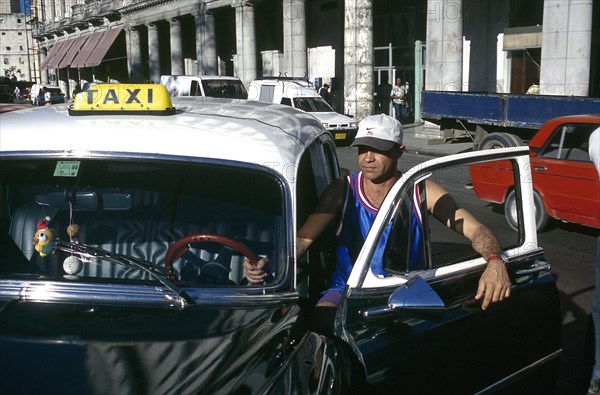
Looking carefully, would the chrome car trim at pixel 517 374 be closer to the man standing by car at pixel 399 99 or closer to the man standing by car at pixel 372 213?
the man standing by car at pixel 372 213

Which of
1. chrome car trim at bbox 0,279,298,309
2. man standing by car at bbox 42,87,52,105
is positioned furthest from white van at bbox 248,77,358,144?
man standing by car at bbox 42,87,52,105

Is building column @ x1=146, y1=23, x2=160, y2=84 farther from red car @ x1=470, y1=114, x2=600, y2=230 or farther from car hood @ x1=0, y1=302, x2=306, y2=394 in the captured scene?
car hood @ x1=0, y1=302, x2=306, y2=394

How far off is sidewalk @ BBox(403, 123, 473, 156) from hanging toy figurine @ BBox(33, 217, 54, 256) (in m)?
15.8

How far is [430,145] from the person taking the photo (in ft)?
68.7

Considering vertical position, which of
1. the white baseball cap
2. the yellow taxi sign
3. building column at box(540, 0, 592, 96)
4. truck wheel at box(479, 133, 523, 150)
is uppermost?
building column at box(540, 0, 592, 96)

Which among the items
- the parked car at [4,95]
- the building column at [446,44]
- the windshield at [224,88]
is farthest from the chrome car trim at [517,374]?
the parked car at [4,95]

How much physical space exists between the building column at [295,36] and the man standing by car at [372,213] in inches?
1072

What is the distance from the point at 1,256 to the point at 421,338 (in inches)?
71.8

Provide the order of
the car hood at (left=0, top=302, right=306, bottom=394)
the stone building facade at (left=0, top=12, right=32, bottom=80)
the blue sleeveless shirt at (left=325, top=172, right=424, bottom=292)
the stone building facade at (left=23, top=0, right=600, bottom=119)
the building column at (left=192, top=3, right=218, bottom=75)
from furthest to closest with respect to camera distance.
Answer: the stone building facade at (left=0, top=12, right=32, bottom=80) < the building column at (left=192, top=3, right=218, bottom=75) < the stone building facade at (left=23, top=0, right=600, bottom=119) < the blue sleeveless shirt at (left=325, top=172, right=424, bottom=292) < the car hood at (left=0, top=302, right=306, bottom=394)

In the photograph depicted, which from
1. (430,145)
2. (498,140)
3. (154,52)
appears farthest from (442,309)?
(154,52)

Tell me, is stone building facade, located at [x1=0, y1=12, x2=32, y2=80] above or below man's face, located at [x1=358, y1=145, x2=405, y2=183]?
above

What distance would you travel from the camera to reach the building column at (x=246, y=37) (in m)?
33.4

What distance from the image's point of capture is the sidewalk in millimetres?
19359

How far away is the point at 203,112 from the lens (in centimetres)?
347
